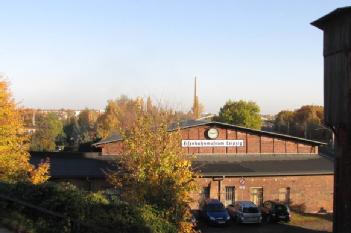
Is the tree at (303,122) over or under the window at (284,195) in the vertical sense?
over

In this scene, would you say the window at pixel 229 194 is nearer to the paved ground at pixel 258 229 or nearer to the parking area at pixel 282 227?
the parking area at pixel 282 227

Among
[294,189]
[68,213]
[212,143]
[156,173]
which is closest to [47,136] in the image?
[212,143]

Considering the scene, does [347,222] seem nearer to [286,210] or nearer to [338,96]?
[338,96]

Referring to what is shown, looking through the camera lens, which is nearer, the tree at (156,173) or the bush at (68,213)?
the bush at (68,213)

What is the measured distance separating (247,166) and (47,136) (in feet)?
194

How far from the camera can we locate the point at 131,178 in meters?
21.6

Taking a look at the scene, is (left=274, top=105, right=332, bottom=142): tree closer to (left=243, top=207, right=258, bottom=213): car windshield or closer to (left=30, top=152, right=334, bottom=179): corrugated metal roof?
(left=30, top=152, right=334, bottom=179): corrugated metal roof

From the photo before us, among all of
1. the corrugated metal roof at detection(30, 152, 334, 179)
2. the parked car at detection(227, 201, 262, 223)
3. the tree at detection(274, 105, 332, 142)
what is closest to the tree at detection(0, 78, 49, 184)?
the corrugated metal roof at detection(30, 152, 334, 179)

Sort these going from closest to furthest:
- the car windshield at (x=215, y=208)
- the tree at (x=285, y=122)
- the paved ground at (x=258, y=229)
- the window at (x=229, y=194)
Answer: the paved ground at (x=258, y=229)
the car windshield at (x=215, y=208)
the window at (x=229, y=194)
the tree at (x=285, y=122)

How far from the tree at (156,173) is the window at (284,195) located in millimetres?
16551

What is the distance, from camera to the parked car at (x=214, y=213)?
30417 millimetres

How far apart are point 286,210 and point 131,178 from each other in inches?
588

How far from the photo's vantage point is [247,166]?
125 ft

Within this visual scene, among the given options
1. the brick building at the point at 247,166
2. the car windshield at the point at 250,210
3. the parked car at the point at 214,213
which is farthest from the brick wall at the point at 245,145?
the car windshield at the point at 250,210
